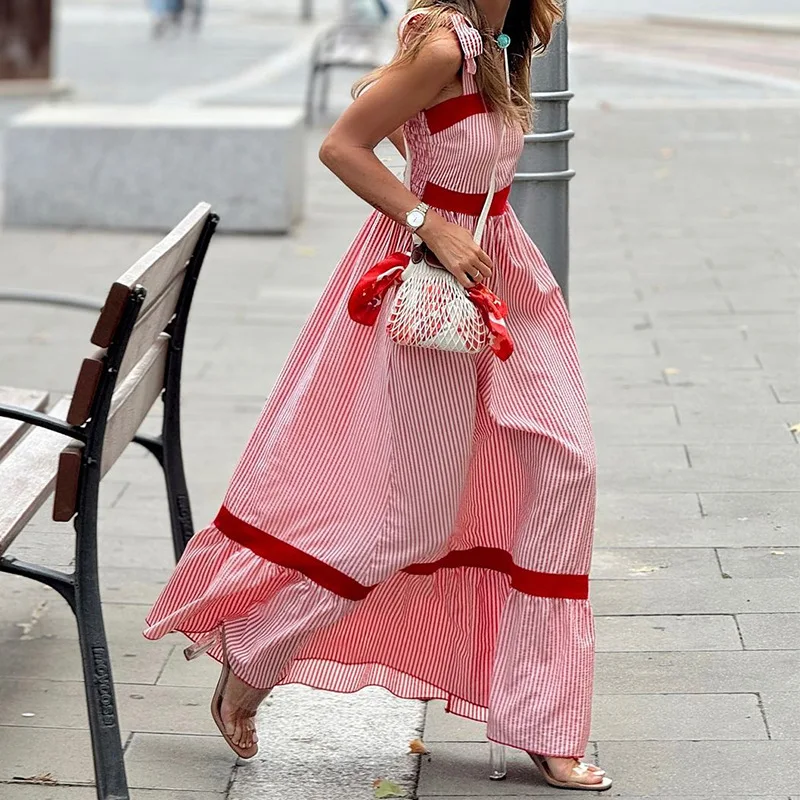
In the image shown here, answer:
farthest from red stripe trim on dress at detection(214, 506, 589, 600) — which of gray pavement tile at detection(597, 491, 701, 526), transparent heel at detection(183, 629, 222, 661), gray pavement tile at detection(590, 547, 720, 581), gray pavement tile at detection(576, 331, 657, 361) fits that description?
gray pavement tile at detection(576, 331, 657, 361)

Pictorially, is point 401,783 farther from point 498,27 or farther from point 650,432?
point 650,432

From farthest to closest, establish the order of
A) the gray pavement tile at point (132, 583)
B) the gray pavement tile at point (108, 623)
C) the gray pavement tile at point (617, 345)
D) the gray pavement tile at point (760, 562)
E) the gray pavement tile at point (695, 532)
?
the gray pavement tile at point (617, 345) → the gray pavement tile at point (695, 532) → the gray pavement tile at point (132, 583) → the gray pavement tile at point (760, 562) → the gray pavement tile at point (108, 623)

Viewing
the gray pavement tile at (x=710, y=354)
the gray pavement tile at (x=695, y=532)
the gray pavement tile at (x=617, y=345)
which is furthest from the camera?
the gray pavement tile at (x=617, y=345)

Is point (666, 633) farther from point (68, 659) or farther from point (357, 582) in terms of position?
point (68, 659)

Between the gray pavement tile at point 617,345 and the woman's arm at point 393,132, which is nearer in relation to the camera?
the woman's arm at point 393,132

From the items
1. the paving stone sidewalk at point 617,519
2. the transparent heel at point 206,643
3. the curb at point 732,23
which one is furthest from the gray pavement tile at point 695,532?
the curb at point 732,23

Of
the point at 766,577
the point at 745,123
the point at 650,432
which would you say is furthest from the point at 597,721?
the point at 745,123

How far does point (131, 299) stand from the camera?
3.08m

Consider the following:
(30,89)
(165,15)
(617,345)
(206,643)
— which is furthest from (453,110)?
(165,15)

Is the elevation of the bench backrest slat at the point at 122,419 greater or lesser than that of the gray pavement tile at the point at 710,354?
greater

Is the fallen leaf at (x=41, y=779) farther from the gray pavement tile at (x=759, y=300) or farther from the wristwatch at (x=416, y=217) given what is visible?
the gray pavement tile at (x=759, y=300)

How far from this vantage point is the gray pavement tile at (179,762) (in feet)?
11.1

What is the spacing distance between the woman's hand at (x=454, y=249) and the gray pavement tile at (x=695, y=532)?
1761 millimetres

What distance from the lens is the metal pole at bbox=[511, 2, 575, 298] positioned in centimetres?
443
